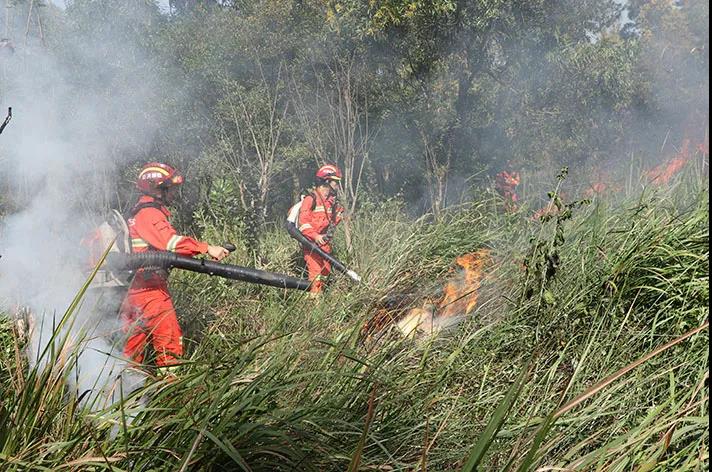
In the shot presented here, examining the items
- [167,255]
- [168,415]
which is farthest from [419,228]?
[168,415]

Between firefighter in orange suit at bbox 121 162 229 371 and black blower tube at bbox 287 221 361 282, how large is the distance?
3.30 feet

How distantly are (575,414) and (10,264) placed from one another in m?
3.17

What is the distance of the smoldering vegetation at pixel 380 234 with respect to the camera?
2.10 meters

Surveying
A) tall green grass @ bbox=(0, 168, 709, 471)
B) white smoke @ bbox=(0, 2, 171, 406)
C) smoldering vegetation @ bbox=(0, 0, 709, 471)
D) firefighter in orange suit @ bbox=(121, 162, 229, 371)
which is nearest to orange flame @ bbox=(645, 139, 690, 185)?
smoldering vegetation @ bbox=(0, 0, 709, 471)

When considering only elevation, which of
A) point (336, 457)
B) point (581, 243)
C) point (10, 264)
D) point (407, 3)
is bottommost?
point (581, 243)

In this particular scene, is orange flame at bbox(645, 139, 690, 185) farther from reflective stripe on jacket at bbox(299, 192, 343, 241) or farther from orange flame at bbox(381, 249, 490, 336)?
reflective stripe on jacket at bbox(299, 192, 343, 241)

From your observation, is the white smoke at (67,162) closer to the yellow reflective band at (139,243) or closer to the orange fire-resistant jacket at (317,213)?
the yellow reflective band at (139,243)

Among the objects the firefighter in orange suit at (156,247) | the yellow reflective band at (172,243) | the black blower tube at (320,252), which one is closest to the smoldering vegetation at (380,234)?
the black blower tube at (320,252)

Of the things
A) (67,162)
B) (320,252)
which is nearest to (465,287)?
(320,252)

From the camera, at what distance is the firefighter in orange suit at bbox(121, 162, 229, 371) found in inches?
155

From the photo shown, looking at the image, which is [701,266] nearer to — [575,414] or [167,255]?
[575,414]

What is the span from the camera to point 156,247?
411 cm

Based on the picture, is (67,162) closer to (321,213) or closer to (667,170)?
(321,213)

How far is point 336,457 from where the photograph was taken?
1.97m
